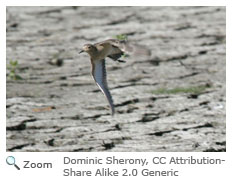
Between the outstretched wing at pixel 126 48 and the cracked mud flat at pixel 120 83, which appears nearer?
the outstretched wing at pixel 126 48

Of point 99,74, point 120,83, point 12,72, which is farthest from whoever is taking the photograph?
point 12,72

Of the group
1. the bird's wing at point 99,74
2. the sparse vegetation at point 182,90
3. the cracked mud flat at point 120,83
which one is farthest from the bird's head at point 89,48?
the sparse vegetation at point 182,90

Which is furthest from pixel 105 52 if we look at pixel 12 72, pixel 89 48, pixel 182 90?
Answer: pixel 12 72

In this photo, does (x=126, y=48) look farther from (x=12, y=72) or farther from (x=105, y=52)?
(x=12, y=72)

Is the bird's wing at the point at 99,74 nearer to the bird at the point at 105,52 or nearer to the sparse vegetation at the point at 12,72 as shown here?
the bird at the point at 105,52

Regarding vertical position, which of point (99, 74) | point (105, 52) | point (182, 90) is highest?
point (105, 52)

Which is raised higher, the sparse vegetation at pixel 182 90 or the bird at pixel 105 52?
the bird at pixel 105 52

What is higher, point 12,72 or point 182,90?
point 12,72

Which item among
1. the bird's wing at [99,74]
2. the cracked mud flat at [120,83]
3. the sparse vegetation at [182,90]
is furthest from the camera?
the sparse vegetation at [182,90]
